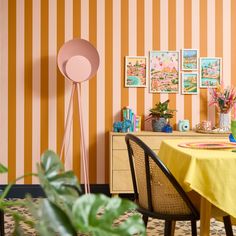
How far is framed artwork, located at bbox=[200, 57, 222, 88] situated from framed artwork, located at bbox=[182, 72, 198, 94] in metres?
0.07

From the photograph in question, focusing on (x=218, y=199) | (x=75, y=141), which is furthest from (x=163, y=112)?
(x=218, y=199)

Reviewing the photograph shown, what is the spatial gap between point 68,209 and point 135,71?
403cm

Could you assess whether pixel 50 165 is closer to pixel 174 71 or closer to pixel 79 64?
pixel 79 64

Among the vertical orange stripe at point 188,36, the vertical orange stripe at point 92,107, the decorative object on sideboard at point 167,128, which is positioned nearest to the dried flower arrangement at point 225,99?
the vertical orange stripe at point 188,36

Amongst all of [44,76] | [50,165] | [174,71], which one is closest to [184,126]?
[174,71]

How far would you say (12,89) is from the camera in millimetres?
4406

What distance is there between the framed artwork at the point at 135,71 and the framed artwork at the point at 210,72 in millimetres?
623

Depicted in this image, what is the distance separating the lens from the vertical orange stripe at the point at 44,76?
14.5ft

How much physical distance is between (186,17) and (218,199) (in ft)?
9.80

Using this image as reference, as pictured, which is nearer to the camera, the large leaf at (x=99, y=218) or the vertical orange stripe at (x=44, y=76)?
the large leaf at (x=99, y=218)

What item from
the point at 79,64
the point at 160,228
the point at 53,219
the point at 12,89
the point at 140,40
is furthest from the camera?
the point at 140,40

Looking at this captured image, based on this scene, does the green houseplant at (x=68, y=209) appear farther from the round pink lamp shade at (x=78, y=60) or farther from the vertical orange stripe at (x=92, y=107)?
the vertical orange stripe at (x=92, y=107)

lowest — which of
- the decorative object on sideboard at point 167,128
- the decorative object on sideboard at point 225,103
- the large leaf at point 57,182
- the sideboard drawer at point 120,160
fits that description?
the sideboard drawer at point 120,160

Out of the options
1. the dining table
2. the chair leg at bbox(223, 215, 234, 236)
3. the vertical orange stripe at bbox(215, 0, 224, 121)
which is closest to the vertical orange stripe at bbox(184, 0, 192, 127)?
the vertical orange stripe at bbox(215, 0, 224, 121)
